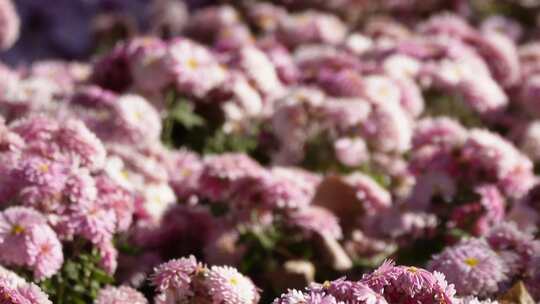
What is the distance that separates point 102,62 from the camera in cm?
369

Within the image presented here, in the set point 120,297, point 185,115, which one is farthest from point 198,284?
point 185,115

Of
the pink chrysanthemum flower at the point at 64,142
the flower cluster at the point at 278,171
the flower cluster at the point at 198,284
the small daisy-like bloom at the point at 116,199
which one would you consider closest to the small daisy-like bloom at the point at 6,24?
the flower cluster at the point at 278,171

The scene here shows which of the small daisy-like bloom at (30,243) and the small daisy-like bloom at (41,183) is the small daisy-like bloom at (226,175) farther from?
the small daisy-like bloom at (30,243)

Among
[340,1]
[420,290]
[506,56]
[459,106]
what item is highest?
[340,1]

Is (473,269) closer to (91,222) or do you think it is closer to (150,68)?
(91,222)

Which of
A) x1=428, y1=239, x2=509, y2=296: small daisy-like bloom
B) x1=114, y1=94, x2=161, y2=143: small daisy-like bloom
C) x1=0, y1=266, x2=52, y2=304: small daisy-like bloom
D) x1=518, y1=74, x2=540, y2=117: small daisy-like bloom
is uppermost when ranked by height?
x1=518, y1=74, x2=540, y2=117: small daisy-like bloom

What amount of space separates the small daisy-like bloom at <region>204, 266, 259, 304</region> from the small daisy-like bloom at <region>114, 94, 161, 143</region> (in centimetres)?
114

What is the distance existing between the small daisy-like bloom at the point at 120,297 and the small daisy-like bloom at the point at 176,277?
0.26 metres

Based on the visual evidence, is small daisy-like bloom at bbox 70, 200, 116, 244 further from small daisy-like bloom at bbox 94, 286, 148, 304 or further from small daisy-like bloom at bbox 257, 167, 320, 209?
small daisy-like bloom at bbox 257, 167, 320, 209

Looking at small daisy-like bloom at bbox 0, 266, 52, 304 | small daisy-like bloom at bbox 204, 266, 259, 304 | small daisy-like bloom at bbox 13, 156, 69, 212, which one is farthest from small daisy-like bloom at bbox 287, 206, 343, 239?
small daisy-like bloom at bbox 0, 266, 52, 304

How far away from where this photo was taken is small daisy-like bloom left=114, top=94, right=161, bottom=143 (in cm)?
307

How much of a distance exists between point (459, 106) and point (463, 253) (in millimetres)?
1743

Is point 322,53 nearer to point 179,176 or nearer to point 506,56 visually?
point 506,56

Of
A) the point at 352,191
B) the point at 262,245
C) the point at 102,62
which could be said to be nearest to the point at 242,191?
the point at 262,245
